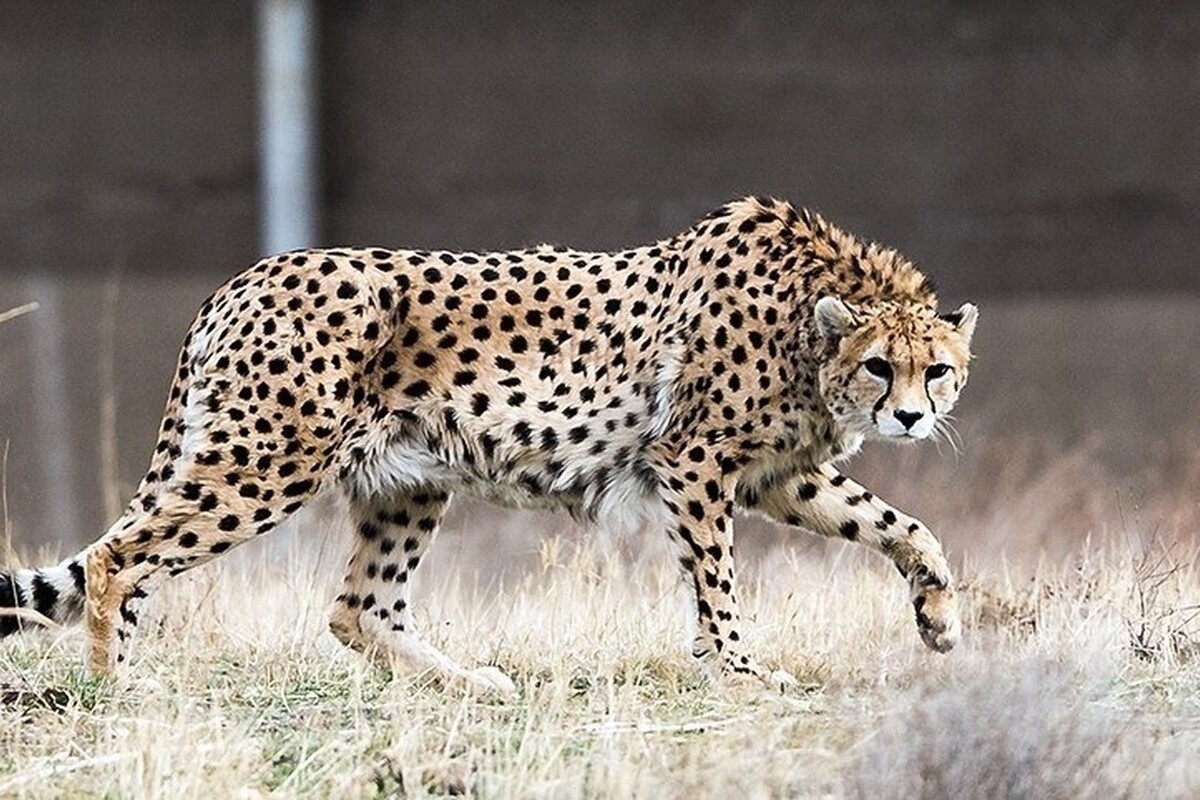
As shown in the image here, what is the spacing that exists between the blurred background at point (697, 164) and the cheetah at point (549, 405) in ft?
9.58

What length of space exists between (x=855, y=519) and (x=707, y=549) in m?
0.39

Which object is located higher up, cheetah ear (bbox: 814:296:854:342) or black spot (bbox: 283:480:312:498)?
cheetah ear (bbox: 814:296:854:342)

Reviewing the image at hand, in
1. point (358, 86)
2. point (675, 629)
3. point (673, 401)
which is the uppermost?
point (358, 86)

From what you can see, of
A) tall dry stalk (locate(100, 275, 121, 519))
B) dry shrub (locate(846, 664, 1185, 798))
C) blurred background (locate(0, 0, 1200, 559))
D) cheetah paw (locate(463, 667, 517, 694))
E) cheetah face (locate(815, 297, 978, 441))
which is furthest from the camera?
tall dry stalk (locate(100, 275, 121, 519))

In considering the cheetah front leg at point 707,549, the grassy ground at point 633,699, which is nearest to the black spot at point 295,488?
the grassy ground at point 633,699

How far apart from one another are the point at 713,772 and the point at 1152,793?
2.18 ft

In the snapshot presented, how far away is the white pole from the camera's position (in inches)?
362

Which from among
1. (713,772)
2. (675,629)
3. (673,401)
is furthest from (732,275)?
(713,772)

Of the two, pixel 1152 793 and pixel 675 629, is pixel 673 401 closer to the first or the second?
pixel 675 629

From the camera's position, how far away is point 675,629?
577 centimetres

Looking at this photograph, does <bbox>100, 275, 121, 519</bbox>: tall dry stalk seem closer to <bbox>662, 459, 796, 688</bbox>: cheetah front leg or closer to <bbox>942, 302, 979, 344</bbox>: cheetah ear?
<bbox>662, 459, 796, 688</bbox>: cheetah front leg

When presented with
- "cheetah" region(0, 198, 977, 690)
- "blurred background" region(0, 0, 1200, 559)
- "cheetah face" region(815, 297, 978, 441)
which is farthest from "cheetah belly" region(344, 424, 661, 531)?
"blurred background" region(0, 0, 1200, 559)

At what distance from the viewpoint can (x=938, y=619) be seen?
220 inches

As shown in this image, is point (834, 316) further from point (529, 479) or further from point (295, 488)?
point (295, 488)
